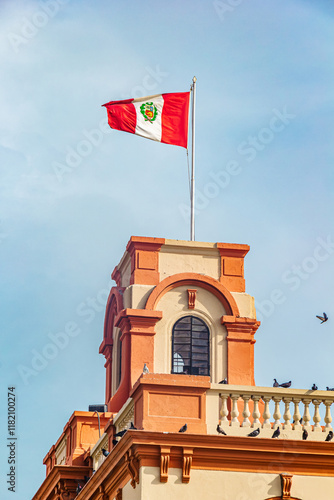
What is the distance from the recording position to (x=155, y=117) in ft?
86.6

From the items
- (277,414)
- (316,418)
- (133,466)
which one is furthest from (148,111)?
(133,466)

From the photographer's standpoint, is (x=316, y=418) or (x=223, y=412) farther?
(x=316, y=418)

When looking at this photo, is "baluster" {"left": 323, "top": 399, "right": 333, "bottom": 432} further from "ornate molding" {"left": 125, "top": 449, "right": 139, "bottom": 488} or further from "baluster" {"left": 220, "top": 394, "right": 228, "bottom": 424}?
"ornate molding" {"left": 125, "top": 449, "right": 139, "bottom": 488}

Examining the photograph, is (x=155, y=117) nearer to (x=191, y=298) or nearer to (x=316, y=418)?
(x=191, y=298)

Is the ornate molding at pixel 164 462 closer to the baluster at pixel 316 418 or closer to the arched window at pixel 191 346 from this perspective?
the baluster at pixel 316 418

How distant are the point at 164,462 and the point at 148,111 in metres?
11.3

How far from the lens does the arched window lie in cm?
2389

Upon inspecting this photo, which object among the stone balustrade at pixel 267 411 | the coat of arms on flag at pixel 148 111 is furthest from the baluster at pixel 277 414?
the coat of arms on flag at pixel 148 111

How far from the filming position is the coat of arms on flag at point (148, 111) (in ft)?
86.2

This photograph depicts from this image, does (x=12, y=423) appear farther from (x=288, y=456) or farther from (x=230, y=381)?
(x=288, y=456)

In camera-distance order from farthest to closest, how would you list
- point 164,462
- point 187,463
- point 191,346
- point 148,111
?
point 148,111, point 191,346, point 187,463, point 164,462

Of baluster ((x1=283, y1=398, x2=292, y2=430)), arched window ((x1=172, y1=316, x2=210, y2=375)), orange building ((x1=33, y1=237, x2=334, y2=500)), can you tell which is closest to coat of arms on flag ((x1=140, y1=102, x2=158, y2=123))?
orange building ((x1=33, y1=237, x2=334, y2=500))

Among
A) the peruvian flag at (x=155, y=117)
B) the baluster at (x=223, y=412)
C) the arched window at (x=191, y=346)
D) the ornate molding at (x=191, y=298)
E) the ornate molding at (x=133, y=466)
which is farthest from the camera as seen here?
the peruvian flag at (x=155, y=117)

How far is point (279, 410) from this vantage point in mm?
18312
